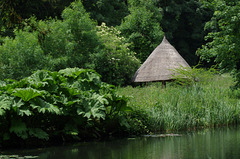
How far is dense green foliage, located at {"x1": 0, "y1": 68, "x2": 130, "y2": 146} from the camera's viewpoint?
6.21 meters

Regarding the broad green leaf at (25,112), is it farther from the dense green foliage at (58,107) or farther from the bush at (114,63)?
the bush at (114,63)

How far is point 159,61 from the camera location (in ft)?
54.6

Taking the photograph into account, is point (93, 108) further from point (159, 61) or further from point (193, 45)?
point (193, 45)

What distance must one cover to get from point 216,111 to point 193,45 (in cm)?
2568

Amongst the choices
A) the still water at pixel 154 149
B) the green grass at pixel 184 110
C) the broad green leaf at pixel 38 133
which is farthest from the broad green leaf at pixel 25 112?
the green grass at pixel 184 110

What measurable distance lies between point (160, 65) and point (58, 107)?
1032 centimetres

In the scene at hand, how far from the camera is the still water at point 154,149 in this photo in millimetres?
5164

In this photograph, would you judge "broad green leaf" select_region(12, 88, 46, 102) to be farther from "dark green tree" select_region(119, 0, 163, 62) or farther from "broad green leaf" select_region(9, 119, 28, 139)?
"dark green tree" select_region(119, 0, 163, 62)

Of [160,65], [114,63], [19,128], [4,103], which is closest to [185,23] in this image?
[114,63]

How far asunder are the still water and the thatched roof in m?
8.99

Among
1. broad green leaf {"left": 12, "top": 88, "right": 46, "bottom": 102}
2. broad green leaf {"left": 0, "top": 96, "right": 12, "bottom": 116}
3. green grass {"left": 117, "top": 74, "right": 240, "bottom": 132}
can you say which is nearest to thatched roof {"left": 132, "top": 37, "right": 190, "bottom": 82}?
green grass {"left": 117, "top": 74, "right": 240, "bottom": 132}

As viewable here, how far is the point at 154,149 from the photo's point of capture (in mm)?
5797

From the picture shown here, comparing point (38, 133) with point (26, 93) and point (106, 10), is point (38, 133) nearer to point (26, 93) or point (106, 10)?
point (26, 93)

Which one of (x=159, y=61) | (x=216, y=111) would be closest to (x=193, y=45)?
(x=159, y=61)
